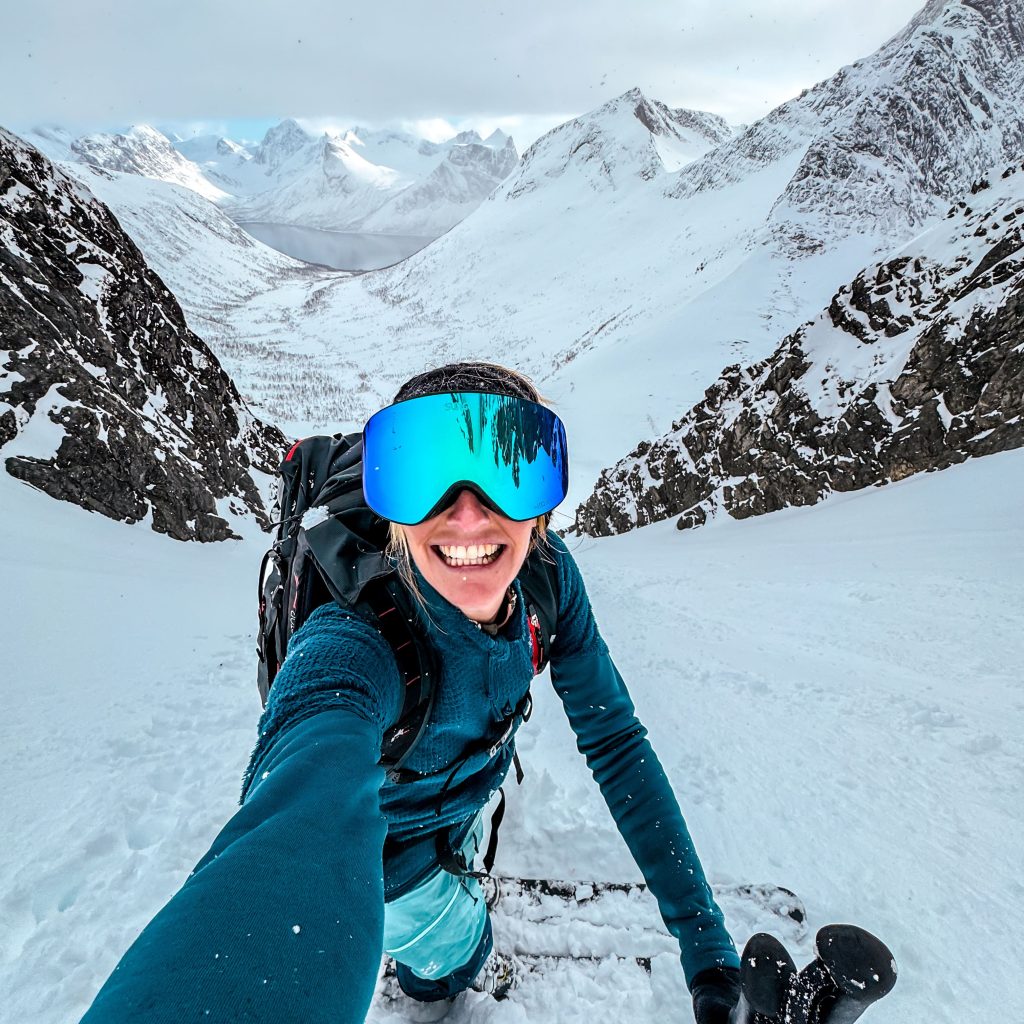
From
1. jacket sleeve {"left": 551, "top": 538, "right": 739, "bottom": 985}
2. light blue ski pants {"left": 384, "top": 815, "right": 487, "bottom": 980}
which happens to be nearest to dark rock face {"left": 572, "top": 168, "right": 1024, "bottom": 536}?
jacket sleeve {"left": 551, "top": 538, "right": 739, "bottom": 985}

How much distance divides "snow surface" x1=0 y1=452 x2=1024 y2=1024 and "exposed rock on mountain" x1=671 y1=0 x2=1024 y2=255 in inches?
1676

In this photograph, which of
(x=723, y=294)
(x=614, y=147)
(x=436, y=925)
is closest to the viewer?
(x=436, y=925)

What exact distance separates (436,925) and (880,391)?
48.8 feet

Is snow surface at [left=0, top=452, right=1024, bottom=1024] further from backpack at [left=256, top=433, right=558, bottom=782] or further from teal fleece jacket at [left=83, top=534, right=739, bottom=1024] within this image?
backpack at [left=256, top=433, right=558, bottom=782]

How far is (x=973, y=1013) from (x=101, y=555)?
9.30m

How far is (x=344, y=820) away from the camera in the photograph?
94 cm

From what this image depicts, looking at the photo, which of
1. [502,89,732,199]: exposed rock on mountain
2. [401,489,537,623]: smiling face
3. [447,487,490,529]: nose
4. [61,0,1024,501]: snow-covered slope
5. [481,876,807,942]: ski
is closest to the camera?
[401,489,537,623]: smiling face

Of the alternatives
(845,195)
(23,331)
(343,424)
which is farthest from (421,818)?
(845,195)

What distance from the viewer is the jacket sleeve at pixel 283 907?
62 cm

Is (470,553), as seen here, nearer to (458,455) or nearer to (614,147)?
(458,455)

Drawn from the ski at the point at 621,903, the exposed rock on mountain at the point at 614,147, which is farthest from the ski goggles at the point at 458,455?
the exposed rock on mountain at the point at 614,147

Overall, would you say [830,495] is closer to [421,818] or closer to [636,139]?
[421,818]

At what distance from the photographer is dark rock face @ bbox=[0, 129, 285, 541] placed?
859 cm

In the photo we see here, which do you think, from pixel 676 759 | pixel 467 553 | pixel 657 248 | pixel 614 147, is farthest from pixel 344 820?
pixel 614 147
